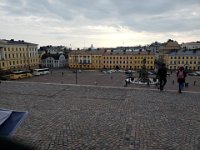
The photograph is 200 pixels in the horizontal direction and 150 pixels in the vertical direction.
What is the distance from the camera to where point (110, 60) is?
7594 centimetres

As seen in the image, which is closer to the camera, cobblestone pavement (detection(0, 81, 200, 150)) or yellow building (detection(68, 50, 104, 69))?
cobblestone pavement (detection(0, 81, 200, 150))

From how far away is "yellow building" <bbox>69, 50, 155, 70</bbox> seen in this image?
73250 millimetres

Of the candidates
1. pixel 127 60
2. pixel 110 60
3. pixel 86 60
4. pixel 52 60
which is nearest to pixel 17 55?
pixel 52 60

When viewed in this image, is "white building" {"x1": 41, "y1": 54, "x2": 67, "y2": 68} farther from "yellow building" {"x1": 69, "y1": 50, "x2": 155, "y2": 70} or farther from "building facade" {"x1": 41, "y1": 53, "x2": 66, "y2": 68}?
"yellow building" {"x1": 69, "y1": 50, "x2": 155, "y2": 70}

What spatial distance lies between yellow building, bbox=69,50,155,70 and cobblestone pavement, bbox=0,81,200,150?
205 ft

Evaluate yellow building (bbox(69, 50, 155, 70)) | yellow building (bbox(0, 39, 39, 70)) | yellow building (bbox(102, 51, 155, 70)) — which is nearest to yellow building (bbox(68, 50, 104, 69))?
yellow building (bbox(69, 50, 155, 70))

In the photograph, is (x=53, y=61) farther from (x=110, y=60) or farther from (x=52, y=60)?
(x=110, y=60)

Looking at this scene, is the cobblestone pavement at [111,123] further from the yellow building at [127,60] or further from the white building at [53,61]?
the white building at [53,61]

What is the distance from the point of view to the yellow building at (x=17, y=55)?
54147 millimetres

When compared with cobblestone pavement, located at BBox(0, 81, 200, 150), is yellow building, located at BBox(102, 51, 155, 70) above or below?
above

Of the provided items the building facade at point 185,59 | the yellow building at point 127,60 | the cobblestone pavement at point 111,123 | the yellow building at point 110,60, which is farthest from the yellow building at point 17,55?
the building facade at point 185,59

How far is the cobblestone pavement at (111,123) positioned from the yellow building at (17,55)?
160ft

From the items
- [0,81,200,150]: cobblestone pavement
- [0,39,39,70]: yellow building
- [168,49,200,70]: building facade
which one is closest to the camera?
[0,81,200,150]: cobblestone pavement

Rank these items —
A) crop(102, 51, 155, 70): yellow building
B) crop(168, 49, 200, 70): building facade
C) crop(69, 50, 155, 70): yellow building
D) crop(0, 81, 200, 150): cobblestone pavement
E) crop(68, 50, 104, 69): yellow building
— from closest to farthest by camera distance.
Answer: crop(0, 81, 200, 150): cobblestone pavement, crop(168, 49, 200, 70): building facade, crop(102, 51, 155, 70): yellow building, crop(69, 50, 155, 70): yellow building, crop(68, 50, 104, 69): yellow building
